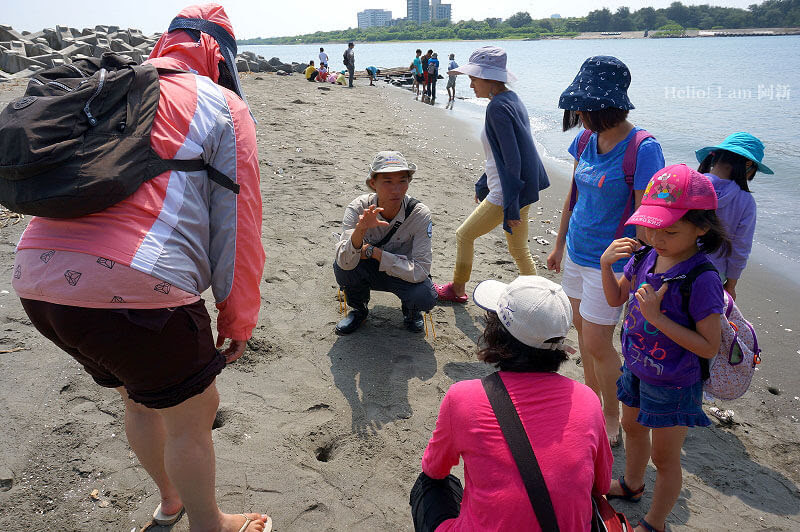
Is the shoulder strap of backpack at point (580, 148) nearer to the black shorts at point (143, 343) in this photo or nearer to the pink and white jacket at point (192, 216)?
the pink and white jacket at point (192, 216)

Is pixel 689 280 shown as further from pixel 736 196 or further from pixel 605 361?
pixel 736 196

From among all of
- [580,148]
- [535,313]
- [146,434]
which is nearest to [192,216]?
[146,434]

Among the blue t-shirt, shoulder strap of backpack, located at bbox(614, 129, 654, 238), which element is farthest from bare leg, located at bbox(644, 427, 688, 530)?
shoulder strap of backpack, located at bbox(614, 129, 654, 238)

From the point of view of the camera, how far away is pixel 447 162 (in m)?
10.2

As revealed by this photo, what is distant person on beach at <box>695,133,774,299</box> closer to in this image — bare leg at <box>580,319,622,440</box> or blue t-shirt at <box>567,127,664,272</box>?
blue t-shirt at <box>567,127,664,272</box>

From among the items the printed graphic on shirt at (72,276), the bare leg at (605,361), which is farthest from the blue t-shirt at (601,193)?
the printed graphic on shirt at (72,276)

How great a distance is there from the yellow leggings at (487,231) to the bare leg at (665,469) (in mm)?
2221

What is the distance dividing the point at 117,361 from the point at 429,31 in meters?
117

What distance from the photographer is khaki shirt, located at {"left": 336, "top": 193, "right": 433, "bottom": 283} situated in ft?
12.4

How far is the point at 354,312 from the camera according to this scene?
4.14 meters

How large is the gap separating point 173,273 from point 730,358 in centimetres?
219

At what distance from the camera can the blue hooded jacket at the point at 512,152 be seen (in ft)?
12.9

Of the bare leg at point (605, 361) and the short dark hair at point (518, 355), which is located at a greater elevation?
the short dark hair at point (518, 355)

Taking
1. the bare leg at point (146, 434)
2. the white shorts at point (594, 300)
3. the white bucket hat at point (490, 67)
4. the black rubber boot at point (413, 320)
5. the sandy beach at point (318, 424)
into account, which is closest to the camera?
the bare leg at point (146, 434)
